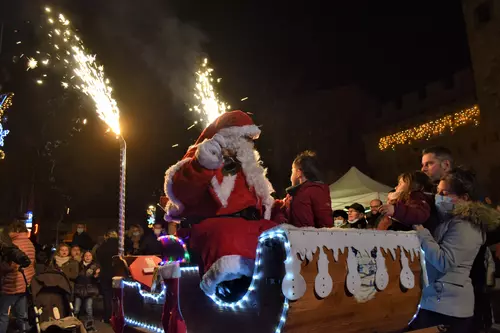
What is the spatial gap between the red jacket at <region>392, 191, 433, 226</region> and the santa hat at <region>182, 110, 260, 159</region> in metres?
1.13

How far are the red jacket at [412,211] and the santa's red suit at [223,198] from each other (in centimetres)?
89

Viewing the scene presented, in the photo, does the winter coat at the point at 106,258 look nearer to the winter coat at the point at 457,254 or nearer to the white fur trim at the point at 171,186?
the white fur trim at the point at 171,186

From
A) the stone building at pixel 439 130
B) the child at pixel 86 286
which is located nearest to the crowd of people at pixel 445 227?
the child at pixel 86 286

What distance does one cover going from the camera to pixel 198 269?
296 cm

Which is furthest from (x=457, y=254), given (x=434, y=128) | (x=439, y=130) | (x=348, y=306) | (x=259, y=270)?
(x=434, y=128)

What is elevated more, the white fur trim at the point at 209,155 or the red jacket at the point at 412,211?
the white fur trim at the point at 209,155

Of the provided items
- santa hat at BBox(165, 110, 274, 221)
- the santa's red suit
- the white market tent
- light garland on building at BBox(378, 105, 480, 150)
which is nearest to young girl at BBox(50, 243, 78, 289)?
the white market tent

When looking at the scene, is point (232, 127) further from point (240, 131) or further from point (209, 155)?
point (209, 155)

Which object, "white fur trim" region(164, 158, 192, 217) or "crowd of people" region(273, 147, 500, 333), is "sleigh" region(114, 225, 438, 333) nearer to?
"crowd of people" region(273, 147, 500, 333)

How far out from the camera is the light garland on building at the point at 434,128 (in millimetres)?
21625

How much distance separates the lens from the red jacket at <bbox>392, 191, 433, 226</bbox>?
9.59 ft

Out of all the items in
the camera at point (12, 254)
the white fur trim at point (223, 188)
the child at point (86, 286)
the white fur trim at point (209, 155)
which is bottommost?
the child at point (86, 286)

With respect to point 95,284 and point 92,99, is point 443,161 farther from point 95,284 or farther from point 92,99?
point 95,284

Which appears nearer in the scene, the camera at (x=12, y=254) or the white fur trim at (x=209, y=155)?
the white fur trim at (x=209, y=155)
